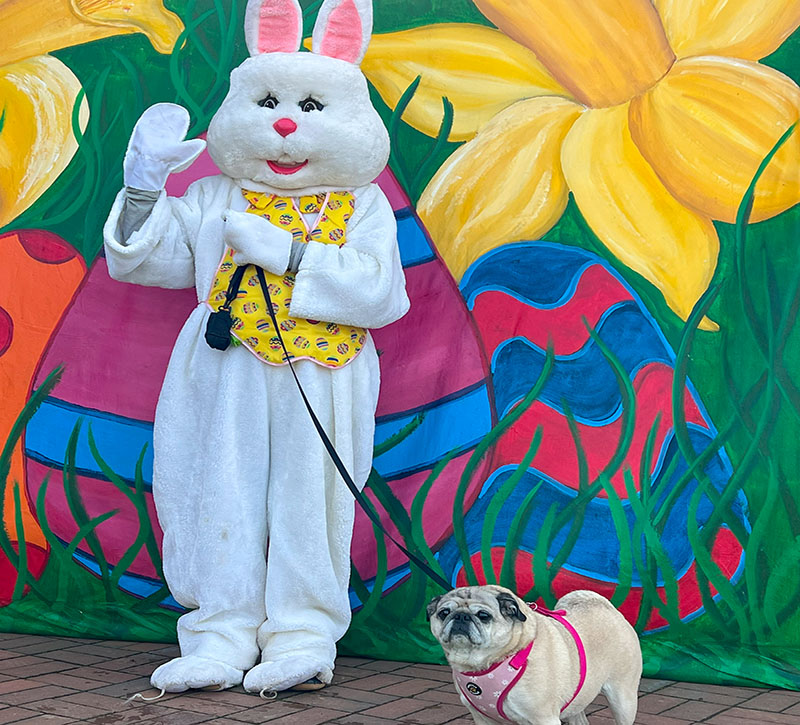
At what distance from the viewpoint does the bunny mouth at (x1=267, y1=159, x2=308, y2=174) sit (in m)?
3.77

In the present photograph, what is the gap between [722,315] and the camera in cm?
381

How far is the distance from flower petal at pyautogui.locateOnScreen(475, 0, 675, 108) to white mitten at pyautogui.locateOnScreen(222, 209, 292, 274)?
125 centimetres

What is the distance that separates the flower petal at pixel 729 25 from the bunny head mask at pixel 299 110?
111 centimetres

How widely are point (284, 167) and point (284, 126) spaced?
16 centimetres

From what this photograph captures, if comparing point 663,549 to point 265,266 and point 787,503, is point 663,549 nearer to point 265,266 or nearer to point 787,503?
point 787,503

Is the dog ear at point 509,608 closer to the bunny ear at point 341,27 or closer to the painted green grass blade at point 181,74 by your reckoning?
the bunny ear at point 341,27

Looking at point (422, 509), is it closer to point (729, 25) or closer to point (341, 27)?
point (341, 27)

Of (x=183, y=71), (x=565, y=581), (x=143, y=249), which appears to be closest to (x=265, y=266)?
(x=143, y=249)

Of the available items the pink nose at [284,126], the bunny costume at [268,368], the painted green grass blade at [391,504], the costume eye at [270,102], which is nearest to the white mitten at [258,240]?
the bunny costume at [268,368]

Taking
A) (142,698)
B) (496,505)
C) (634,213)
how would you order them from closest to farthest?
(142,698) < (634,213) < (496,505)

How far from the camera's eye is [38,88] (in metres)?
4.53

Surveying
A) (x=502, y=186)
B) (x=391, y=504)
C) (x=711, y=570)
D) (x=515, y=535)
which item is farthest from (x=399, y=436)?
(x=711, y=570)

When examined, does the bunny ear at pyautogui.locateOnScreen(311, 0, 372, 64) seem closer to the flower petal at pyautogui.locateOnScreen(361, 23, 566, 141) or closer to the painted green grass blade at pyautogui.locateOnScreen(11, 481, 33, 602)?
the flower petal at pyautogui.locateOnScreen(361, 23, 566, 141)

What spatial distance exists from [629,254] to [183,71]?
1.96m
